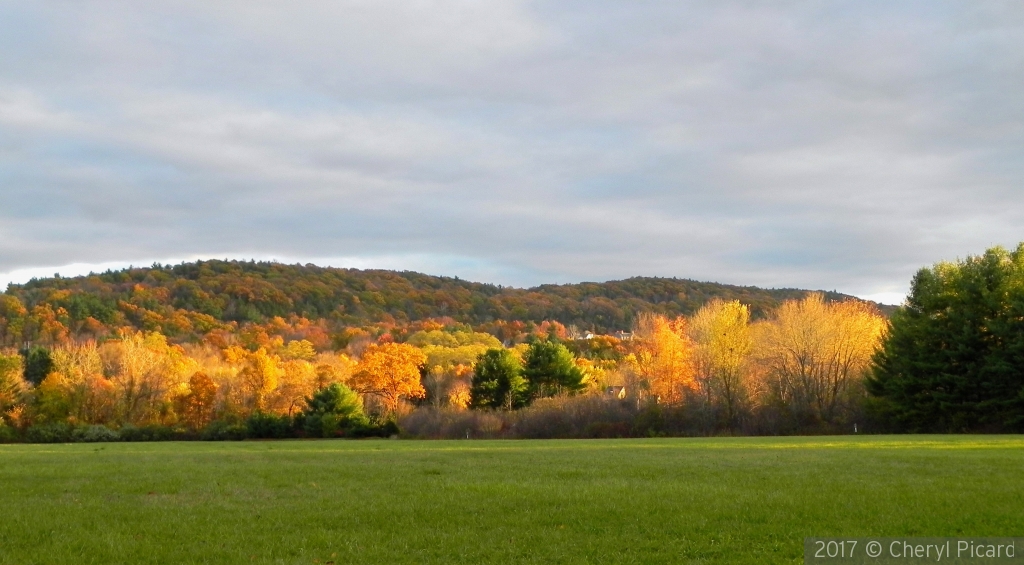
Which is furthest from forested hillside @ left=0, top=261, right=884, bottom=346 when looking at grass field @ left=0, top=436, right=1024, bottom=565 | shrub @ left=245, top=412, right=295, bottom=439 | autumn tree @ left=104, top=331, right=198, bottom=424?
grass field @ left=0, top=436, right=1024, bottom=565

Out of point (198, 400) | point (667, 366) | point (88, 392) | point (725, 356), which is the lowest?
point (198, 400)

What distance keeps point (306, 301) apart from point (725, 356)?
328 feet

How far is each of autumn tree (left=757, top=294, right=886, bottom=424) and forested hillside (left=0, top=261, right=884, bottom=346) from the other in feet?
180

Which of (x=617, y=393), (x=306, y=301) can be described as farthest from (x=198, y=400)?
(x=306, y=301)

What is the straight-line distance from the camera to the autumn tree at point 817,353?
6606 centimetres

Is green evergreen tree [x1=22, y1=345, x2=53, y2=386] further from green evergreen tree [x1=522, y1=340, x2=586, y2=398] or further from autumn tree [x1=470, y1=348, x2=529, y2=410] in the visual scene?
green evergreen tree [x1=522, y1=340, x2=586, y2=398]

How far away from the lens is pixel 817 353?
66.9m

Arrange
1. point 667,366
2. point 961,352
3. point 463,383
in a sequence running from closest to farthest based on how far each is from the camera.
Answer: point 961,352, point 667,366, point 463,383

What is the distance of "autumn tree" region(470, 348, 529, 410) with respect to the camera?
72938 millimetres

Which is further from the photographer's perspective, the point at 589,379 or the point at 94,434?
the point at 589,379

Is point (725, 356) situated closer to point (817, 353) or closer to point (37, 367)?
point (817, 353)

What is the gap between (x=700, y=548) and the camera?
10367 mm

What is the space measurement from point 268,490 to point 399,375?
6447cm

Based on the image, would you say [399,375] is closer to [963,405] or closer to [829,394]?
[829,394]
